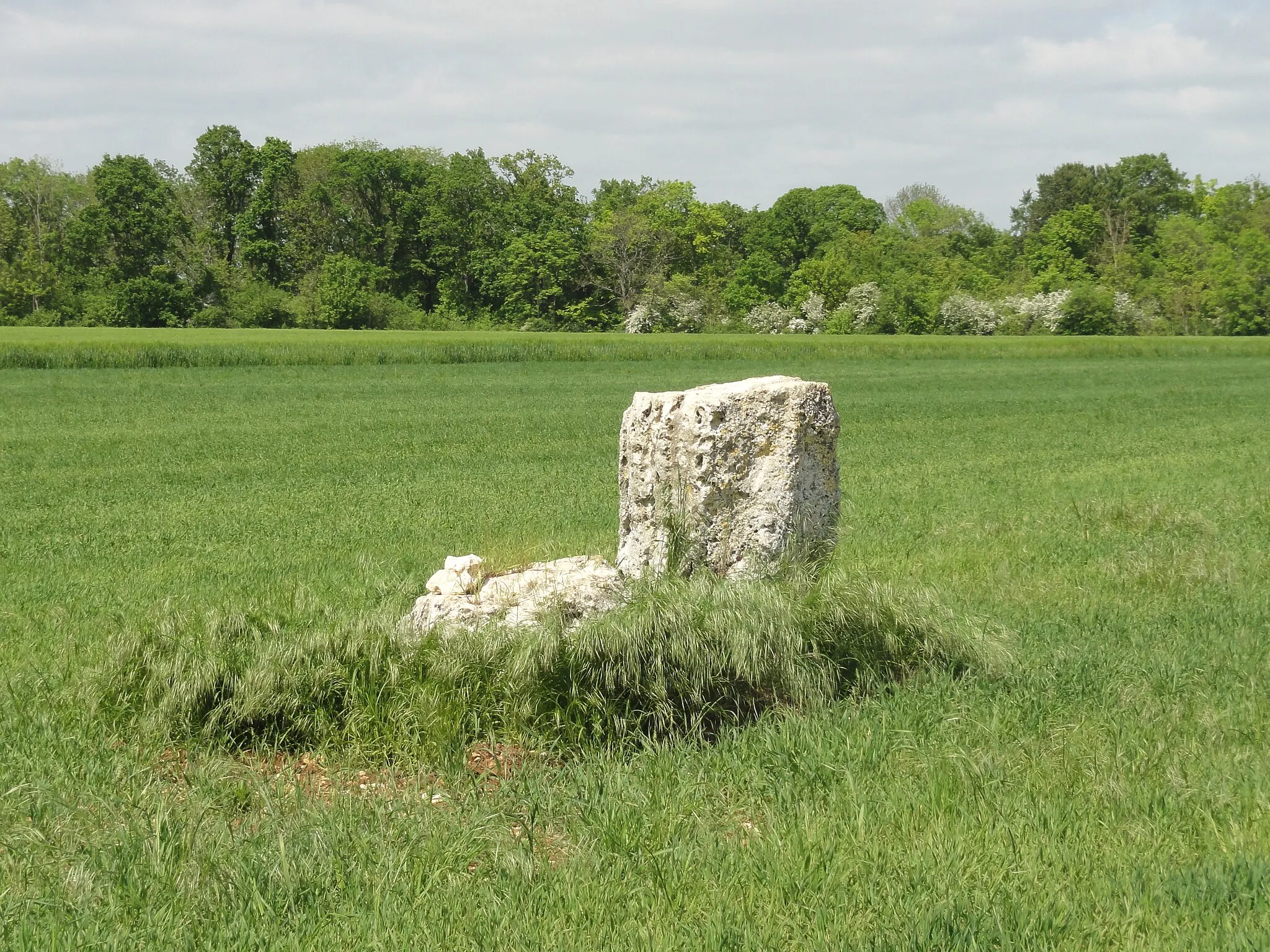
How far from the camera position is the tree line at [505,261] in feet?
264

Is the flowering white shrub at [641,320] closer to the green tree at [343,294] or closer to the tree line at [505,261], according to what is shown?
the tree line at [505,261]

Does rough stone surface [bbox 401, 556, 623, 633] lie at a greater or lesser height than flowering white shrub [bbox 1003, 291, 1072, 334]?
lesser

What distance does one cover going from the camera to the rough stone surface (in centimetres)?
693

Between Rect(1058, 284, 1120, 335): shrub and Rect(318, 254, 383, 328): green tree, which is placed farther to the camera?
Rect(318, 254, 383, 328): green tree

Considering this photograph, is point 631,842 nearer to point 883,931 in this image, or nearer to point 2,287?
point 883,931

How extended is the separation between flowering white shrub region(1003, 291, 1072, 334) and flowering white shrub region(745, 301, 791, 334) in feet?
54.3

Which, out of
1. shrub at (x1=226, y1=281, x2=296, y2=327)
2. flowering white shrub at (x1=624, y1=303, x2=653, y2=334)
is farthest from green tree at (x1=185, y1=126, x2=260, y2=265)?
flowering white shrub at (x1=624, y1=303, x2=653, y2=334)

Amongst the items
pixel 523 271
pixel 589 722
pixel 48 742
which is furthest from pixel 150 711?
pixel 523 271

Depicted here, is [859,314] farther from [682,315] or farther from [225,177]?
[225,177]

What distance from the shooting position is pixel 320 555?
1126cm

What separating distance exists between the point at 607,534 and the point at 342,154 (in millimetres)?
82076

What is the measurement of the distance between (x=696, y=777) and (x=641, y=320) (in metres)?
79.0

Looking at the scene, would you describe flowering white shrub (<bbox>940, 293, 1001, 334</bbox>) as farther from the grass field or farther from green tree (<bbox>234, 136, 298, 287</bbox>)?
the grass field

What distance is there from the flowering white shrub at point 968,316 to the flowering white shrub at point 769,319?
11831 mm
